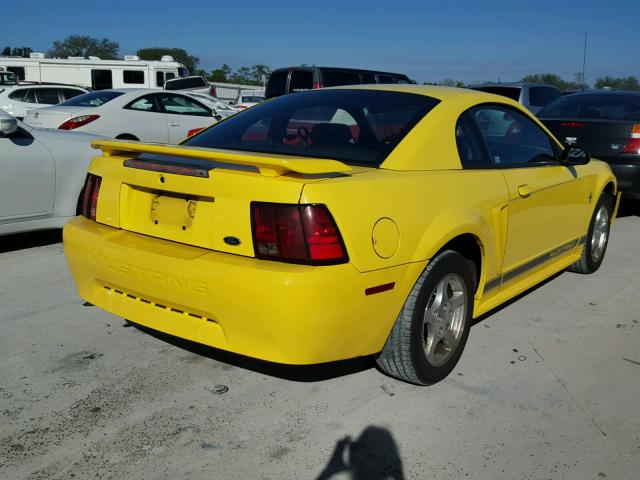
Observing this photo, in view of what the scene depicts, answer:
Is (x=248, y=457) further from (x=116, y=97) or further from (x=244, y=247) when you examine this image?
(x=116, y=97)

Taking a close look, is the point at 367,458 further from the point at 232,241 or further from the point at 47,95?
the point at 47,95

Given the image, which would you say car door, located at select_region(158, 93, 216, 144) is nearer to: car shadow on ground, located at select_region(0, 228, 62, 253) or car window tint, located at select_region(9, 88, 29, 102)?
car shadow on ground, located at select_region(0, 228, 62, 253)

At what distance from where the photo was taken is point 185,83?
25672 millimetres

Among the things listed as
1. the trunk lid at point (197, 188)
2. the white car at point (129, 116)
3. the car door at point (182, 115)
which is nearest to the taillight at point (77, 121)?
the white car at point (129, 116)

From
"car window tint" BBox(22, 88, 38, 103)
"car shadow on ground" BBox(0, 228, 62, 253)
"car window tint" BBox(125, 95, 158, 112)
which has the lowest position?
"car shadow on ground" BBox(0, 228, 62, 253)

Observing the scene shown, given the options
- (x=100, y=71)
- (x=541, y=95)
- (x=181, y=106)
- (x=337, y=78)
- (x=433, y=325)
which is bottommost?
(x=433, y=325)

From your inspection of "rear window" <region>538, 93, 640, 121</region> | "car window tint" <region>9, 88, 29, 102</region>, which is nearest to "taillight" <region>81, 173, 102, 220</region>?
"rear window" <region>538, 93, 640, 121</region>

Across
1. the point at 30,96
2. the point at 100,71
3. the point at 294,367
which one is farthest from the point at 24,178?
the point at 100,71

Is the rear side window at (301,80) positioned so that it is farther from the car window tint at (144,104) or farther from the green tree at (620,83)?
the green tree at (620,83)

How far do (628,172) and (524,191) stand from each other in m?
4.02

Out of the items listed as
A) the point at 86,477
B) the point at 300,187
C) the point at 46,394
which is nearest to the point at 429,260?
the point at 300,187

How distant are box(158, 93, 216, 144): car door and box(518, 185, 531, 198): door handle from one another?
804 cm

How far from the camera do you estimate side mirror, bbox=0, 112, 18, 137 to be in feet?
17.5

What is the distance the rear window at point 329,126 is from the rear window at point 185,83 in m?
22.0
